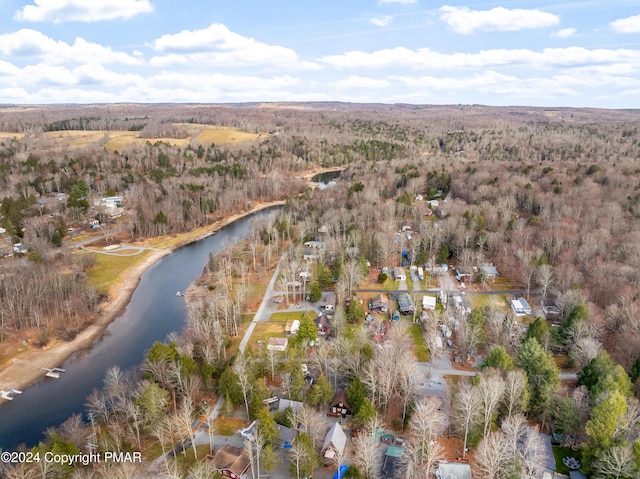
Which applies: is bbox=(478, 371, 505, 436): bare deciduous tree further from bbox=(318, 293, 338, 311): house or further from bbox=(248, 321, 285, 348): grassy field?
bbox=(318, 293, 338, 311): house

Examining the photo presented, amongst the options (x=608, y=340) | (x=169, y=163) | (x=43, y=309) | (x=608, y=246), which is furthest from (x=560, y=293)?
(x=169, y=163)

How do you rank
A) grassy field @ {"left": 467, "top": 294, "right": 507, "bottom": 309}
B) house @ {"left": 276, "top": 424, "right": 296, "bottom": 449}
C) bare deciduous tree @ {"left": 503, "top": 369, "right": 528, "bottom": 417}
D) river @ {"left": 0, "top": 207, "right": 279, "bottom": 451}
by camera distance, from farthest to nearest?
grassy field @ {"left": 467, "top": 294, "right": 507, "bottom": 309} → river @ {"left": 0, "top": 207, "right": 279, "bottom": 451} → bare deciduous tree @ {"left": 503, "top": 369, "right": 528, "bottom": 417} → house @ {"left": 276, "top": 424, "right": 296, "bottom": 449}

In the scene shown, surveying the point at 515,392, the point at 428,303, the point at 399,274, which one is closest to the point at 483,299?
the point at 428,303

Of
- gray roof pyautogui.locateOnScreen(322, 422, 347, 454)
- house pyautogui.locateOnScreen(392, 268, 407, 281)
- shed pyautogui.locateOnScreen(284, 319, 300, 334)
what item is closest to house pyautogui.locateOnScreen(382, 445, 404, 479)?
gray roof pyautogui.locateOnScreen(322, 422, 347, 454)

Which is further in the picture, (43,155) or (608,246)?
(43,155)

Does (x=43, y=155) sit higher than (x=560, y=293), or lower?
higher

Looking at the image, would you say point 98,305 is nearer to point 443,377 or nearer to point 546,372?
point 443,377

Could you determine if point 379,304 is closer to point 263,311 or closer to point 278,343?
point 263,311
